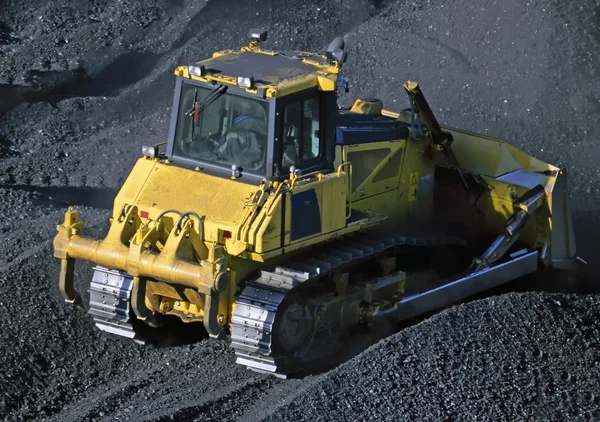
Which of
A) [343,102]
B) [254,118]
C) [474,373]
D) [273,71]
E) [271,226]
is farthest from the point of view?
[343,102]

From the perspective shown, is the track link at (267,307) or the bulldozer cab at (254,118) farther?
the bulldozer cab at (254,118)

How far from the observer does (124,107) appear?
711 inches

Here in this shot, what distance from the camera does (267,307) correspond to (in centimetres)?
1064

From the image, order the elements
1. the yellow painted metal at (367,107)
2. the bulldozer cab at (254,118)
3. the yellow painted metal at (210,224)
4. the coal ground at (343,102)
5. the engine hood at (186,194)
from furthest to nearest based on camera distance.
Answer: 1. the yellow painted metal at (367,107)
2. the bulldozer cab at (254,118)
3. the engine hood at (186,194)
4. the yellow painted metal at (210,224)
5. the coal ground at (343,102)

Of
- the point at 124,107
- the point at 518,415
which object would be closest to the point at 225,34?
the point at 124,107

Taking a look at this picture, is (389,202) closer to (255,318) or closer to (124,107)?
(255,318)

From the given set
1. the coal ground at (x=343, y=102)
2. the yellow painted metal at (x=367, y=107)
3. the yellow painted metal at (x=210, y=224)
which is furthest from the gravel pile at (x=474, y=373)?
the yellow painted metal at (x=367, y=107)

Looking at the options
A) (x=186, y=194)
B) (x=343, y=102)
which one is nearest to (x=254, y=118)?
(x=186, y=194)

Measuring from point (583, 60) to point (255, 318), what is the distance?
29.6 ft

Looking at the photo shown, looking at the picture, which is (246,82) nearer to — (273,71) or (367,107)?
(273,71)

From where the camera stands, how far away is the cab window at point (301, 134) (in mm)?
11141

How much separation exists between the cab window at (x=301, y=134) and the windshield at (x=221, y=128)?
0.23 m

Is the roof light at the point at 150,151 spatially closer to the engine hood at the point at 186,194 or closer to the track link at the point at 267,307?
the engine hood at the point at 186,194

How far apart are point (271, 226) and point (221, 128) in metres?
1.12
